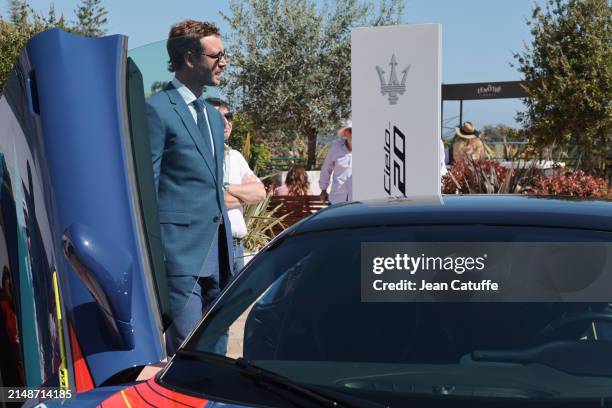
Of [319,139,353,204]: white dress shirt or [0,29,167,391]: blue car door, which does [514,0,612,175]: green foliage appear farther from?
[0,29,167,391]: blue car door

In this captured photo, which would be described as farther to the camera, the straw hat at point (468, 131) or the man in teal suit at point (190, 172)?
the straw hat at point (468, 131)

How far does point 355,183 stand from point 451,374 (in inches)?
227

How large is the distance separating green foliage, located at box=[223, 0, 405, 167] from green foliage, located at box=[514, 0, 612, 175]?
Answer: 34.4ft

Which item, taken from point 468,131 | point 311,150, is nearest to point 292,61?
point 311,150

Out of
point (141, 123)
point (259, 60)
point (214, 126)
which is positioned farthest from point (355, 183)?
point (259, 60)

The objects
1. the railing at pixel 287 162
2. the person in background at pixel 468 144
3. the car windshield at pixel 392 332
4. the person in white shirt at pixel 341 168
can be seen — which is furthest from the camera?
the railing at pixel 287 162

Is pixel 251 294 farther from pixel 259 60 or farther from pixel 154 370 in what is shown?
pixel 259 60

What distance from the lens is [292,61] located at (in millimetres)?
34469

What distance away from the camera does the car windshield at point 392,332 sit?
8.16ft

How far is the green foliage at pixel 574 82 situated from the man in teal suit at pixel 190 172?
20.8 metres

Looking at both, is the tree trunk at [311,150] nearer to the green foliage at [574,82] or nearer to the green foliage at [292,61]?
the green foliage at [292,61]

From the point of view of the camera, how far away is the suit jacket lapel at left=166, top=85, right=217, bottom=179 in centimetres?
353

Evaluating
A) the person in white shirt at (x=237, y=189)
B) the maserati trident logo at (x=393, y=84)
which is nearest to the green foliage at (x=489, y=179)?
the maserati trident logo at (x=393, y=84)

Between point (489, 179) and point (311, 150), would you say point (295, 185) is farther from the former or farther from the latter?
point (311, 150)
